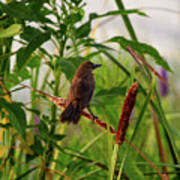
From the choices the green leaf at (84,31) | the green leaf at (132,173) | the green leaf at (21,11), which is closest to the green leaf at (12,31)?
the green leaf at (21,11)

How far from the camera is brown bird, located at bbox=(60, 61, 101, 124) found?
469 millimetres

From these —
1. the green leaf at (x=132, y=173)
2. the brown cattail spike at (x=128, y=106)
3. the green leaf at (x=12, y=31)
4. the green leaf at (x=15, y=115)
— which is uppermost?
the green leaf at (x=12, y=31)

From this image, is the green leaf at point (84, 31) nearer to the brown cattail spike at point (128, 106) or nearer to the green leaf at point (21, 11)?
the green leaf at point (21, 11)

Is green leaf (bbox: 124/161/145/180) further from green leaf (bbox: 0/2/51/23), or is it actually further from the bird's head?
green leaf (bbox: 0/2/51/23)

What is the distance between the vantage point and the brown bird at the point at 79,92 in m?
0.47

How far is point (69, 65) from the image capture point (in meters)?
0.58

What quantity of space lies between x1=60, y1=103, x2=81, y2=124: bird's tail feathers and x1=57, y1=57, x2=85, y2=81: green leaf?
0.08 meters

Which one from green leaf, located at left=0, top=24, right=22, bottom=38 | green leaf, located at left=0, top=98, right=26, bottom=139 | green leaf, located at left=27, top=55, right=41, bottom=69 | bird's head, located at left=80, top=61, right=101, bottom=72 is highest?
green leaf, located at left=0, top=24, right=22, bottom=38

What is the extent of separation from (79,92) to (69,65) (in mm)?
76

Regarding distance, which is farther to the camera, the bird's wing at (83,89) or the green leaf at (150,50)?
the green leaf at (150,50)

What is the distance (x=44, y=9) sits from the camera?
0.69m

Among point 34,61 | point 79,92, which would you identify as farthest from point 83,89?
point 34,61

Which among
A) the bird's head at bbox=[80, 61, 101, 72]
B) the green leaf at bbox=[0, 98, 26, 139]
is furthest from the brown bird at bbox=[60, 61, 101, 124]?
the green leaf at bbox=[0, 98, 26, 139]

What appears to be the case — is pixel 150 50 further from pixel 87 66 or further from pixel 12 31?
pixel 12 31
